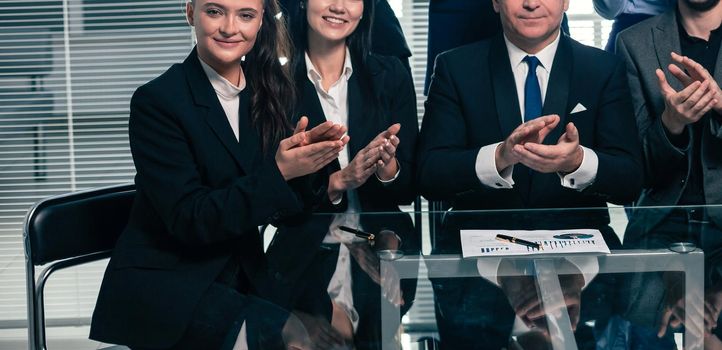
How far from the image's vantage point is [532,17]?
118 inches

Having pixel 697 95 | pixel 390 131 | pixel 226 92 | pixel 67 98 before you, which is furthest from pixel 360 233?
pixel 67 98

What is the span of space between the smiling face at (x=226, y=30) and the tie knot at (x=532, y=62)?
2.90 feet

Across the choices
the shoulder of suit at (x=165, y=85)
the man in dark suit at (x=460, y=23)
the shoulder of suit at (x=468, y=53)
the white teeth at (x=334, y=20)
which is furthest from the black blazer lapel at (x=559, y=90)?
the shoulder of suit at (x=165, y=85)

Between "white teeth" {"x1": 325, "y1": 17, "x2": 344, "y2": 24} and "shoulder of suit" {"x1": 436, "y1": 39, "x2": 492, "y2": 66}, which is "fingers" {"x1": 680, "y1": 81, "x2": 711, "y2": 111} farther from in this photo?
"white teeth" {"x1": 325, "y1": 17, "x2": 344, "y2": 24}

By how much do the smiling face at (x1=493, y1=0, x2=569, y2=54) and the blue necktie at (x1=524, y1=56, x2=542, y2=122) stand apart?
0.22 ft

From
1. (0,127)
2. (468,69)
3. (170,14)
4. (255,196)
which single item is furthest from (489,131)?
(0,127)

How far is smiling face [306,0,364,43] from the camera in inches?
123

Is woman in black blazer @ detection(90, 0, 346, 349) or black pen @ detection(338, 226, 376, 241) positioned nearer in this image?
woman in black blazer @ detection(90, 0, 346, 349)

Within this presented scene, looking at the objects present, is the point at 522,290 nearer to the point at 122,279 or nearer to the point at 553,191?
the point at 122,279

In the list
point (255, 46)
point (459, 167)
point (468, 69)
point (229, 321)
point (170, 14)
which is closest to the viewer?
point (229, 321)

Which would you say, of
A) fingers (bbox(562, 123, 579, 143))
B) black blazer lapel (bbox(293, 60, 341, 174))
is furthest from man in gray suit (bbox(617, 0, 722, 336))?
black blazer lapel (bbox(293, 60, 341, 174))

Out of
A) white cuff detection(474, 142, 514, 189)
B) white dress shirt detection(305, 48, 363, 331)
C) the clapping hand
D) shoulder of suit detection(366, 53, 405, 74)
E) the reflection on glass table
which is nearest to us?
the reflection on glass table

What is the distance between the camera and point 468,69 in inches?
122

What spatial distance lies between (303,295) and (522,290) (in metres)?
0.41
